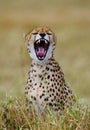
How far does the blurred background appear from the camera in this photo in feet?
45.0

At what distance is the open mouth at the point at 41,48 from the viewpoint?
7.78 m

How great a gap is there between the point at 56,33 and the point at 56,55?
361cm

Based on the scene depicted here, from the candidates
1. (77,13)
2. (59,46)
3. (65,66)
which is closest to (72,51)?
(59,46)

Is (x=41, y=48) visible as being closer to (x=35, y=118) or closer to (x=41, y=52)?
(x=41, y=52)

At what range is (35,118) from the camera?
7848 millimetres

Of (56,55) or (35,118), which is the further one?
(56,55)

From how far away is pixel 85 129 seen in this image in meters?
7.45

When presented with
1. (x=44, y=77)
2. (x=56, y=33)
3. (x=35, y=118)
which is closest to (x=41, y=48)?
(x=44, y=77)

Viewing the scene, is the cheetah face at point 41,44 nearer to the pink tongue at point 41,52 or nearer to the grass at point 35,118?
the pink tongue at point 41,52

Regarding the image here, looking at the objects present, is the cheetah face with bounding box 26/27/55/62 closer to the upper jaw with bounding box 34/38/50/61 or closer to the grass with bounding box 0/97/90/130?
the upper jaw with bounding box 34/38/50/61

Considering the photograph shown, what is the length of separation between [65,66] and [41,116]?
29.5 feet

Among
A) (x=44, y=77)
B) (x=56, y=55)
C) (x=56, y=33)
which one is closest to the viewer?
(x=44, y=77)

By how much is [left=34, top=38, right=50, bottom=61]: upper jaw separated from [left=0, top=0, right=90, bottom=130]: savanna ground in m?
0.46

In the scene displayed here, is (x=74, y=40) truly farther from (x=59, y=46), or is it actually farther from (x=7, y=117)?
(x=7, y=117)
